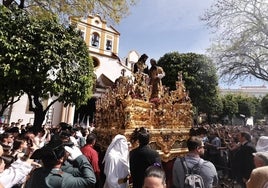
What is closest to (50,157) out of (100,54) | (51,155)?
(51,155)

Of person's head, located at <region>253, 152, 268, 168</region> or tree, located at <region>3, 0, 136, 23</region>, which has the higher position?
tree, located at <region>3, 0, 136, 23</region>

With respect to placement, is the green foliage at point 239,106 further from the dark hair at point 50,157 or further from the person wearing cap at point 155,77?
the dark hair at point 50,157

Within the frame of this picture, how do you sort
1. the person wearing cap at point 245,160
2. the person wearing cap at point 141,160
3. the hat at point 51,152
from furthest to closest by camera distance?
the person wearing cap at point 245,160 → the person wearing cap at point 141,160 → the hat at point 51,152

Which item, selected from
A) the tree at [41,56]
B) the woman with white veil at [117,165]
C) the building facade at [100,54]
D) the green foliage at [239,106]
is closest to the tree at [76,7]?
the tree at [41,56]

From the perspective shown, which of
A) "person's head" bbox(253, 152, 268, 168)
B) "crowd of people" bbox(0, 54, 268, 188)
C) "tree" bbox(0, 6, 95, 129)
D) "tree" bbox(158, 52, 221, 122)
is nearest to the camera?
"crowd of people" bbox(0, 54, 268, 188)

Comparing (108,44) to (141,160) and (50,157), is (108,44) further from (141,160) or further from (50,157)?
(50,157)

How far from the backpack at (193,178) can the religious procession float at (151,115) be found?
10.5ft

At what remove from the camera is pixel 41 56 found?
1222 centimetres

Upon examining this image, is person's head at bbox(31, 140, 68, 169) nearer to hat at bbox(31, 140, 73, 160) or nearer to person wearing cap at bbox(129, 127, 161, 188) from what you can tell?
hat at bbox(31, 140, 73, 160)

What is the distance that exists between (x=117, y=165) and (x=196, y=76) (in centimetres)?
2591

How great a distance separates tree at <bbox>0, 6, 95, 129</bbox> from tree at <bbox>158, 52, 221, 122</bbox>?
1661 centimetres

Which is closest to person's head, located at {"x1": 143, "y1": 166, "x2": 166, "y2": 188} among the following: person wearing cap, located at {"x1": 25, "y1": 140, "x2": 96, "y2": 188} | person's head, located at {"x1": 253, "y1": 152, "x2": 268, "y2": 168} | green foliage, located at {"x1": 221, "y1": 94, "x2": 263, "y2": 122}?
person wearing cap, located at {"x1": 25, "y1": 140, "x2": 96, "y2": 188}

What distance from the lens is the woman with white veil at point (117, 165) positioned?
15.8 ft

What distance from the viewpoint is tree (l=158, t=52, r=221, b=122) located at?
1141 inches
